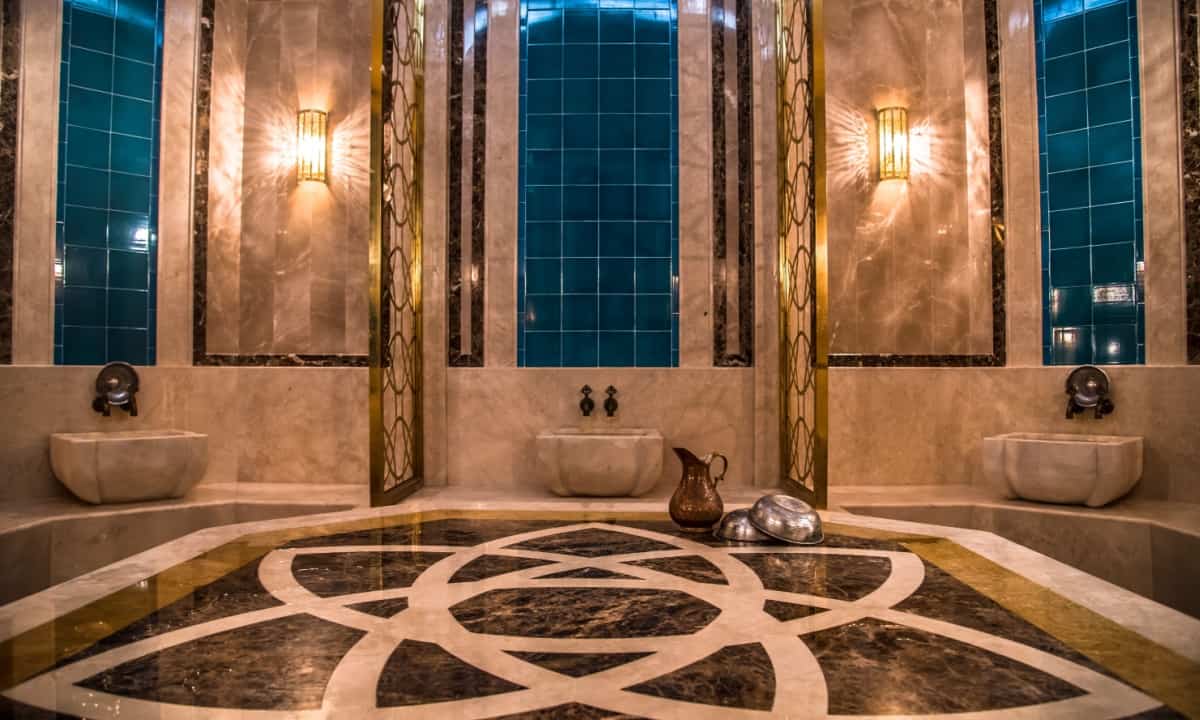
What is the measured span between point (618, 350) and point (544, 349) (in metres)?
0.45

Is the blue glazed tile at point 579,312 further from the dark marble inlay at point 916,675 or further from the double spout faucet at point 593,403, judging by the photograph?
the dark marble inlay at point 916,675

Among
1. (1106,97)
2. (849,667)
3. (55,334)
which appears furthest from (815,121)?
(55,334)

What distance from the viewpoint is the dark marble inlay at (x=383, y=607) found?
167cm

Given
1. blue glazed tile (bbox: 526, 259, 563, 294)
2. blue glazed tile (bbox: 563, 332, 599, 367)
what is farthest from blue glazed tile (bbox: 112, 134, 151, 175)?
blue glazed tile (bbox: 563, 332, 599, 367)

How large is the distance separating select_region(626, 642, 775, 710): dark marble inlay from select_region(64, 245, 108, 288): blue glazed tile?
418 cm

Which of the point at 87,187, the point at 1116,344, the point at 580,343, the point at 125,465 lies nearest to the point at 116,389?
the point at 125,465

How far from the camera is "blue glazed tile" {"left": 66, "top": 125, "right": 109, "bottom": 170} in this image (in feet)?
13.3

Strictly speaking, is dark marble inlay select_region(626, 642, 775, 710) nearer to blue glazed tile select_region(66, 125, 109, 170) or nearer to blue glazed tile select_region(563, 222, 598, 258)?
blue glazed tile select_region(563, 222, 598, 258)

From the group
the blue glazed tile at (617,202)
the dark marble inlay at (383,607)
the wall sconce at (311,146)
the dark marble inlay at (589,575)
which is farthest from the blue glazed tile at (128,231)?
the dark marble inlay at (589,575)

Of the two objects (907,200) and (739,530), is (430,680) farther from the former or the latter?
(907,200)

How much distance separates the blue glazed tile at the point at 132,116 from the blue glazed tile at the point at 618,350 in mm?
2950

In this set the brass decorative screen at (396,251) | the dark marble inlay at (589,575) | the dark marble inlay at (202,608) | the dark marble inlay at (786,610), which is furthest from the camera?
the brass decorative screen at (396,251)

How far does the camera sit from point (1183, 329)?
381cm

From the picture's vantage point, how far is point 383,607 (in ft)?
5.64
